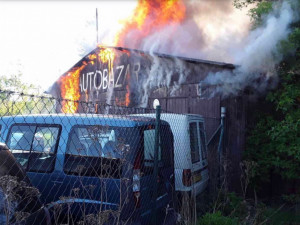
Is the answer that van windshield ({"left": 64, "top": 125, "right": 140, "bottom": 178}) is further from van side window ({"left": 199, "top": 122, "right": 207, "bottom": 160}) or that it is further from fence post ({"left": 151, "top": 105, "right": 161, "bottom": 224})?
van side window ({"left": 199, "top": 122, "right": 207, "bottom": 160})

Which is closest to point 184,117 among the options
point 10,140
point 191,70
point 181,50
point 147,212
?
point 147,212

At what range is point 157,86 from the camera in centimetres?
1016

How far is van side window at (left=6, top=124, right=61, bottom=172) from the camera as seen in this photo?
376cm

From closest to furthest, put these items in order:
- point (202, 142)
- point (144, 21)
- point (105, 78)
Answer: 1. point (202, 142)
2. point (105, 78)
3. point (144, 21)

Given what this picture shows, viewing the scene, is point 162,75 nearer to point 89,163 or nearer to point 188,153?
point 188,153

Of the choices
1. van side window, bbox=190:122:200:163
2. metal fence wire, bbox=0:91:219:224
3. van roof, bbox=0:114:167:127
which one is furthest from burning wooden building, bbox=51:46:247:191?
metal fence wire, bbox=0:91:219:224

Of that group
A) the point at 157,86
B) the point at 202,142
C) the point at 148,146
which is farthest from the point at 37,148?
the point at 157,86

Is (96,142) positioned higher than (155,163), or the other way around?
(96,142)

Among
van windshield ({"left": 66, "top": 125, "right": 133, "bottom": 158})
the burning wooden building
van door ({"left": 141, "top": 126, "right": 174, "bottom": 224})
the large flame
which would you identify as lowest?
van door ({"left": 141, "top": 126, "right": 174, "bottom": 224})

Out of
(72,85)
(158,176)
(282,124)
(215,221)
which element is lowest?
(215,221)

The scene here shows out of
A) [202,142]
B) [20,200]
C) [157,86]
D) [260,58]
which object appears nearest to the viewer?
[20,200]

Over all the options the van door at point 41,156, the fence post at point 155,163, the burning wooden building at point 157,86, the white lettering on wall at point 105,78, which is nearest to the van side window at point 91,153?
the van door at point 41,156

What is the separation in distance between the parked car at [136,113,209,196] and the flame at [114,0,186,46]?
7484 mm

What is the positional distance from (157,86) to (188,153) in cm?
503
